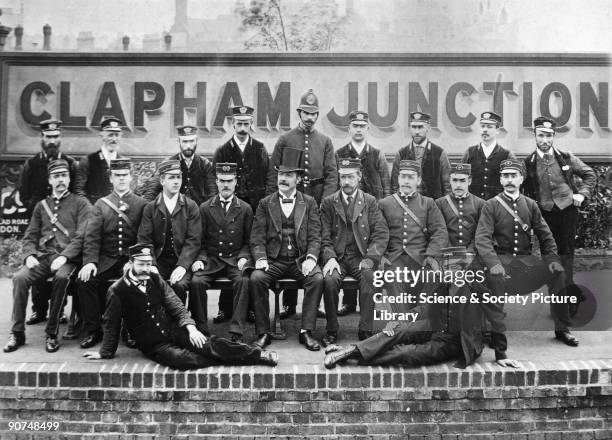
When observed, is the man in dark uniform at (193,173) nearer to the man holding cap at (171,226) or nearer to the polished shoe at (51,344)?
the man holding cap at (171,226)

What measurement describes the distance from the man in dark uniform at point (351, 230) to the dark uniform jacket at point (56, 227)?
2114mm

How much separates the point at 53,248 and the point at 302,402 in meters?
2.64

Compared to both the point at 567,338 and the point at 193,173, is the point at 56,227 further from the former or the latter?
the point at 567,338

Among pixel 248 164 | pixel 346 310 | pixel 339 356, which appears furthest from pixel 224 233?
pixel 339 356

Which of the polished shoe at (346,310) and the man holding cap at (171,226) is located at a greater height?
the man holding cap at (171,226)

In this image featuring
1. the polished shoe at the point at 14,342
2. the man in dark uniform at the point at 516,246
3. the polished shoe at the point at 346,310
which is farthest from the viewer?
the polished shoe at the point at 346,310

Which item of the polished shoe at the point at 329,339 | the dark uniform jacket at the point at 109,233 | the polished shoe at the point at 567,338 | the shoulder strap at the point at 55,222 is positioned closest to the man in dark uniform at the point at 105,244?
the dark uniform jacket at the point at 109,233

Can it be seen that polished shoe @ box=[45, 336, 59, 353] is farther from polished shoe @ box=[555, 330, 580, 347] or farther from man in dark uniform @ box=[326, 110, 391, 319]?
polished shoe @ box=[555, 330, 580, 347]

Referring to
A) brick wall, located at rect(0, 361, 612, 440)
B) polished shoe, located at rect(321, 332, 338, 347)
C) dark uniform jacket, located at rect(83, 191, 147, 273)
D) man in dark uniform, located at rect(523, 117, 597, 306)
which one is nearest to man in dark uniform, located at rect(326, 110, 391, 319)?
polished shoe, located at rect(321, 332, 338, 347)

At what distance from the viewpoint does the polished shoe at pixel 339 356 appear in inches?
161

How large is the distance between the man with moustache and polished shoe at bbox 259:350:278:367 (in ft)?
4.65

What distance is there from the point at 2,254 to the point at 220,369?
431 cm

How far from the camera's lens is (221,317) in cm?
530

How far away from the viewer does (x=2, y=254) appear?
Result: 702 centimetres
